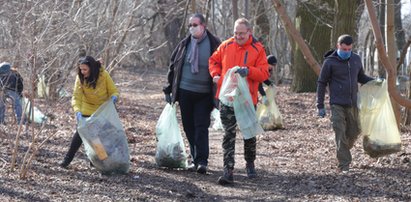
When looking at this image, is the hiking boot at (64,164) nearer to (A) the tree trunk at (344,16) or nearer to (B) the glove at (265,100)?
(B) the glove at (265,100)

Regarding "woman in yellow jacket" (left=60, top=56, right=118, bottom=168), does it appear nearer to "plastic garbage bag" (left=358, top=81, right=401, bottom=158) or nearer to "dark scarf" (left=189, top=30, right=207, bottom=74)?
"dark scarf" (left=189, top=30, right=207, bottom=74)

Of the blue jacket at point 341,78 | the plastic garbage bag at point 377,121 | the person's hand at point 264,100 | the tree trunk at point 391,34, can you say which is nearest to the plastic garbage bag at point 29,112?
the blue jacket at point 341,78

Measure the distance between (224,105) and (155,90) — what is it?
2023 centimetres

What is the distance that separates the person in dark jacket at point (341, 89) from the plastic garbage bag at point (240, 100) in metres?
0.87

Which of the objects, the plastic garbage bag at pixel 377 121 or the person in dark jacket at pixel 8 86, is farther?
the plastic garbage bag at pixel 377 121

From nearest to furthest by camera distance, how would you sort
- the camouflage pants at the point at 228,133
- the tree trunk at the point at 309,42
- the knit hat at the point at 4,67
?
the camouflage pants at the point at 228,133
the knit hat at the point at 4,67
the tree trunk at the point at 309,42

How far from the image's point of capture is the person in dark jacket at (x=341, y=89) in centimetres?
753

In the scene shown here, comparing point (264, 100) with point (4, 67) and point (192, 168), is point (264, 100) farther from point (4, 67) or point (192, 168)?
point (4, 67)

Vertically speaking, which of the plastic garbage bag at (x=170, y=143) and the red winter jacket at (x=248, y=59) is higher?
the red winter jacket at (x=248, y=59)

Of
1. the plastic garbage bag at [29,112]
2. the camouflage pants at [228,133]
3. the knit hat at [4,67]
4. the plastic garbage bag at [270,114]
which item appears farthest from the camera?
the plastic garbage bag at [270,114]

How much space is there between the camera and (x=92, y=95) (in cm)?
764

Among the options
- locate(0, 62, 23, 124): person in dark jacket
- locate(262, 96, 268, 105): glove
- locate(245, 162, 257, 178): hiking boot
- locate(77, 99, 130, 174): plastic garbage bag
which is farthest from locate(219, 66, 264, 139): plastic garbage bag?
locate(262, 96, 268, 105): glove

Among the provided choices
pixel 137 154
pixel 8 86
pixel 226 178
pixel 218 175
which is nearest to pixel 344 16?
pixel 137 154

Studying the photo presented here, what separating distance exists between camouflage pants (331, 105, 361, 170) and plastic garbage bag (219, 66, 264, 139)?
0.96 m
